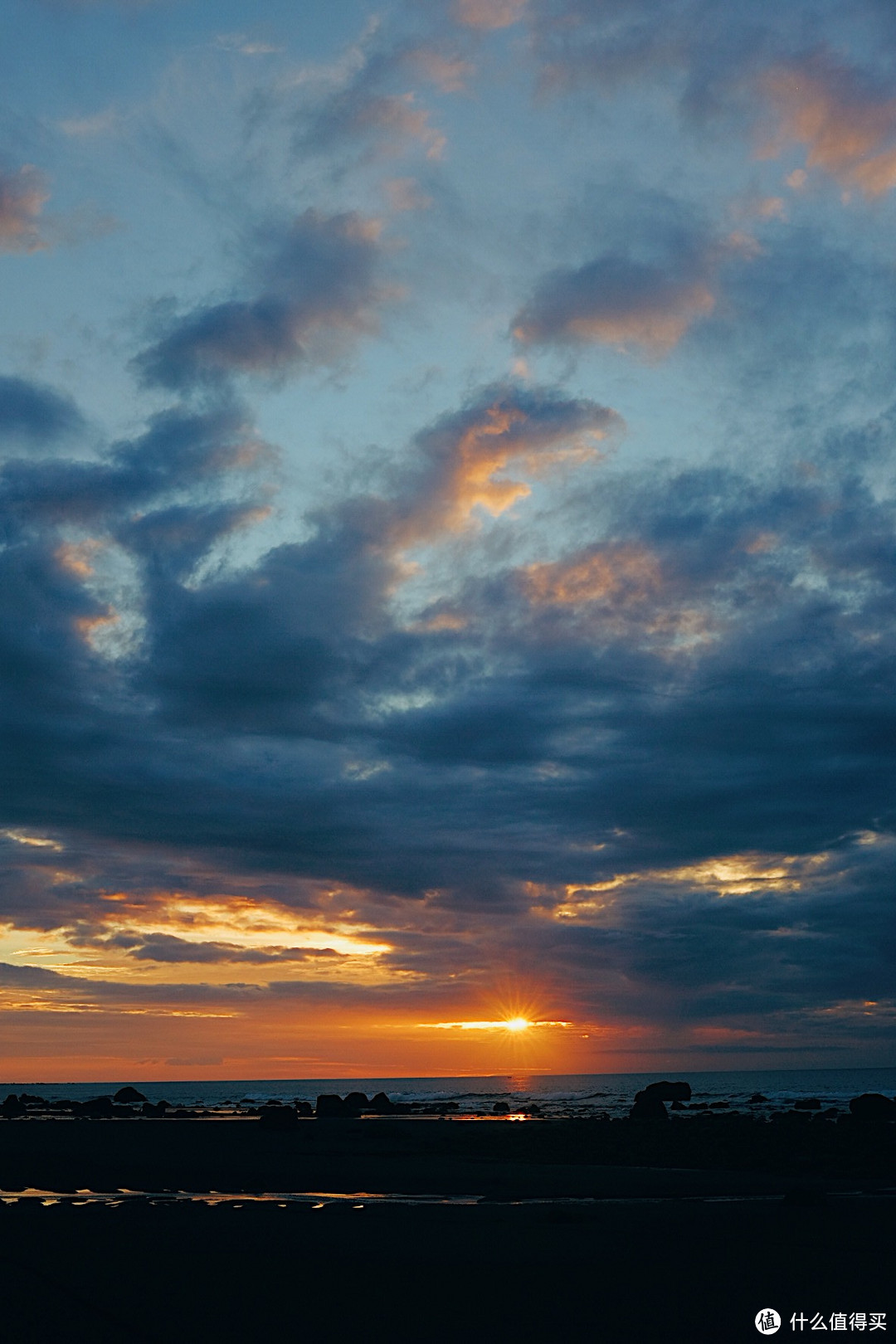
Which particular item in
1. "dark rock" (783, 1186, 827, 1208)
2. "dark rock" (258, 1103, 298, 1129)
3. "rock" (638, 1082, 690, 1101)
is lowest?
"rock" (638, 1082, 690, 1101)

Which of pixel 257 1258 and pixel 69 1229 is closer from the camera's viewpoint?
pixel 257 1258

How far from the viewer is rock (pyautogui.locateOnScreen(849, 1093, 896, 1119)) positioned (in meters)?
56.8

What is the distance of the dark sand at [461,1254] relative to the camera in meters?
11.6

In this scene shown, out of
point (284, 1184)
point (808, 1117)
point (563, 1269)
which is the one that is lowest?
point (808, 1117)

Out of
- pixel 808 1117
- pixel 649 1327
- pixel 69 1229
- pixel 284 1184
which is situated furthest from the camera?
pixel 808 1117

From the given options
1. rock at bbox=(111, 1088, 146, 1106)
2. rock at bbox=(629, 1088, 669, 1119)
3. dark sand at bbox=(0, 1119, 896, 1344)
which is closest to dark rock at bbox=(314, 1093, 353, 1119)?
rock at bbox=(629, 1088, 669, 1119)

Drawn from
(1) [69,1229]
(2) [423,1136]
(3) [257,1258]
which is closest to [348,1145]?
(2) [423,1136]

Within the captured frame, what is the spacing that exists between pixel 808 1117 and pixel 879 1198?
126ft

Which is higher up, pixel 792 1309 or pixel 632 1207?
pixel 792 1309

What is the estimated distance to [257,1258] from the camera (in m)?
15.4

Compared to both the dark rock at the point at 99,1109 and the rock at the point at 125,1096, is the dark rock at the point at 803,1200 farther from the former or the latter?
the rock at the point at 125,1096

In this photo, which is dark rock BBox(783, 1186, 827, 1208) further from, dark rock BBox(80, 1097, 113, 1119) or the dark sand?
dark rock BBox(80, 1097, 113, 1119)

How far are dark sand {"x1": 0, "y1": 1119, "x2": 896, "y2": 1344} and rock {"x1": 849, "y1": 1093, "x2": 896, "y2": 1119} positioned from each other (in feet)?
91.7

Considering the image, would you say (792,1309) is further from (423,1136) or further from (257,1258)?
(423,1136)
